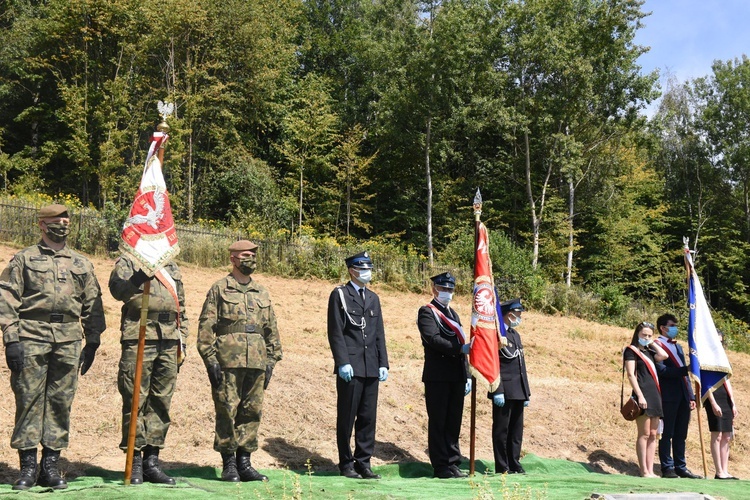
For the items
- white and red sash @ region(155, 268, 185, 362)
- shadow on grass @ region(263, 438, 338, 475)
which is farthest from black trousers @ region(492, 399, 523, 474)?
white and red sash @ region(155, 268, 185, 362)

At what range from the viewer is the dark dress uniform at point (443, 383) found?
8031 millimetres

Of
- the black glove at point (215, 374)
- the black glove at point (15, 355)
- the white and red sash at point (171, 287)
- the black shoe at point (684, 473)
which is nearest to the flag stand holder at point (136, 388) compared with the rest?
the white and red sash at point (171, 287)

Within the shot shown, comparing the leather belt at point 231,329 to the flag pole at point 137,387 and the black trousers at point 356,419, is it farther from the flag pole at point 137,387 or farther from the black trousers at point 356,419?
the black trousers at point 356,419

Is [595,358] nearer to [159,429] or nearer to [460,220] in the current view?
[159,429]

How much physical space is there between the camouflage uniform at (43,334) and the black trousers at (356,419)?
2.31m

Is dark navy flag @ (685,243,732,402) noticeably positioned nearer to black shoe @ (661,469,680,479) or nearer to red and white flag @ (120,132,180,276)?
black shoe @ (661,469,680,479)

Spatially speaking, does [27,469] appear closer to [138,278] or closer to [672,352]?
[138,278]

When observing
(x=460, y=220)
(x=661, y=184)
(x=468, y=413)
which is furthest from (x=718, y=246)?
(x=468, y=413)

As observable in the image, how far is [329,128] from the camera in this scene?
1362 inches

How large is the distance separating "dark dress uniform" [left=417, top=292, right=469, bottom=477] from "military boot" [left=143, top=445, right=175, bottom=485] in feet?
8.79

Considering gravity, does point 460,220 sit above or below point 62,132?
below

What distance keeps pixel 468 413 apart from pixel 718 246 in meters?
32.6

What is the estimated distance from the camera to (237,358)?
700 cm

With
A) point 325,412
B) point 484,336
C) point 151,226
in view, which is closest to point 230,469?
point 151,226
